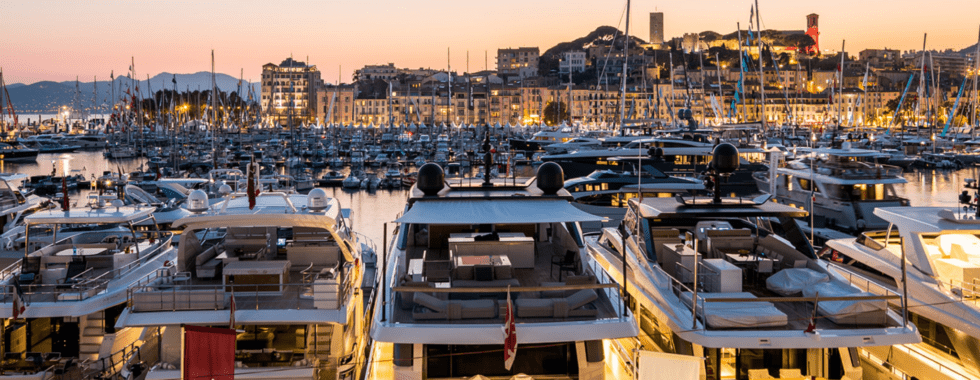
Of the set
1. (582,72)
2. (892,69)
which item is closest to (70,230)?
(582,72)

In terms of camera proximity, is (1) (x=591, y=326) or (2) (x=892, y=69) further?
(2) (x=892, y=69)

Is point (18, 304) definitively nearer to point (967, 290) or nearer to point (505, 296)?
point (505, 296)

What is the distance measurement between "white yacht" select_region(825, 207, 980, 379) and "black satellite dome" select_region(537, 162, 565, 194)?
13.7 feet

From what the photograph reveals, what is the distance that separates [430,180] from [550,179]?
1865 millimetres

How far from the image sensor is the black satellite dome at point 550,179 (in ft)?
36.0

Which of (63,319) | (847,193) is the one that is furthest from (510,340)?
(847,193)

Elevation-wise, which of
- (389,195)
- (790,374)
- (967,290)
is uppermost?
(967,290)

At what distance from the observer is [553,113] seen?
124375 millimetres

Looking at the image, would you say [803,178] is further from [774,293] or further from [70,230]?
[70,230]

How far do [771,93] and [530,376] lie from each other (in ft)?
473

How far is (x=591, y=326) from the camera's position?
6.93 m

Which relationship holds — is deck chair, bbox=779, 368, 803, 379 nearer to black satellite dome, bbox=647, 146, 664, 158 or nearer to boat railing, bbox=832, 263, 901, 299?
boat railing, bbox=832, 263, 901, 299

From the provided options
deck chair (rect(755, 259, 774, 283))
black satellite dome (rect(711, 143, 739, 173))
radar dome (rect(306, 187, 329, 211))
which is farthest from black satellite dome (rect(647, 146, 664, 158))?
radar dome (rect(306, 187, 329, 211))

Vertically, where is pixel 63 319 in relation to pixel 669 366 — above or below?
below
